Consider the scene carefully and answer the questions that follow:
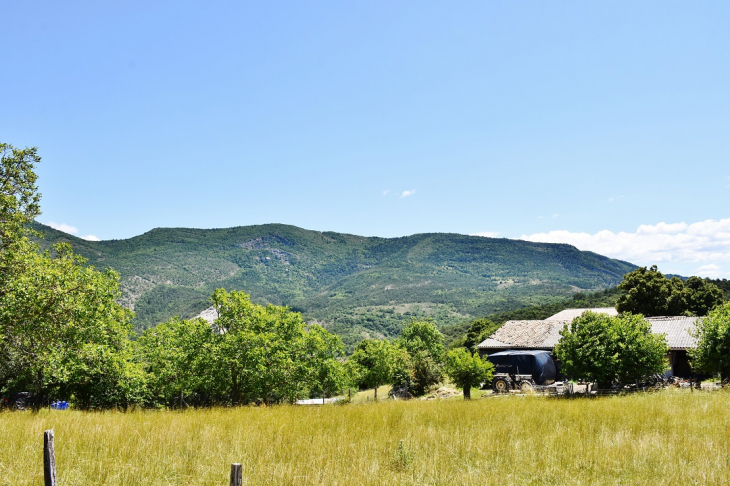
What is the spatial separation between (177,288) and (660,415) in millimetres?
169869

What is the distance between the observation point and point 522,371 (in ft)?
102

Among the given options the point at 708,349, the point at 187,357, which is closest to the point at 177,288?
the point at 187,357

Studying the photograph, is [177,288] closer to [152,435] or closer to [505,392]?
[505,392]

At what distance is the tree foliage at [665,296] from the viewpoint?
48.1 meters

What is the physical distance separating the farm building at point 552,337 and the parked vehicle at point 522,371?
9.45 ft

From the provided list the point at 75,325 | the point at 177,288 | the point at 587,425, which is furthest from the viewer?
the point at 177,288

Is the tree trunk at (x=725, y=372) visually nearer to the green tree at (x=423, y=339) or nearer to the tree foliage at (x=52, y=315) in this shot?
the tree foliage at (x=52, y=315)

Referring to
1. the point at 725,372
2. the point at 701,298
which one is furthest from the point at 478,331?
the point at 725,372

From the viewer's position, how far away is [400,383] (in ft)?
139

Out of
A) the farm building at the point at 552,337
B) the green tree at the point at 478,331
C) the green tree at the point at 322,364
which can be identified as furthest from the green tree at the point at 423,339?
the green tree at the point at 322,364

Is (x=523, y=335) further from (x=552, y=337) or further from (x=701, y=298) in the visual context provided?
(x=701, y=298)

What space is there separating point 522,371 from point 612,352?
10.1 m

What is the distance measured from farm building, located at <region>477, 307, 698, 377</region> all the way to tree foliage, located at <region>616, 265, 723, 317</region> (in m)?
8.55

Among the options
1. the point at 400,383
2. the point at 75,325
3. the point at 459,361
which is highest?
the point at 75,325
